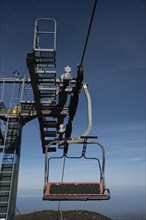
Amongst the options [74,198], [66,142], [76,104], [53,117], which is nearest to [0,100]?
[53,117]

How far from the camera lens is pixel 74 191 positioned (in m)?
7.31

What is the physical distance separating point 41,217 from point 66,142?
→ 4002 inches

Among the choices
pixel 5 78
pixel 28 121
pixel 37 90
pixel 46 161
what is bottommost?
pixel 46 161

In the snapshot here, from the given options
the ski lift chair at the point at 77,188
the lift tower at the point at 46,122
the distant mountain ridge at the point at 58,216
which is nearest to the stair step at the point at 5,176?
the lift tower at the point at 46,122

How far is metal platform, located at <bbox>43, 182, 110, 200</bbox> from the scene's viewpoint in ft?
22.8

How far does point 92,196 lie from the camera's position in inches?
277

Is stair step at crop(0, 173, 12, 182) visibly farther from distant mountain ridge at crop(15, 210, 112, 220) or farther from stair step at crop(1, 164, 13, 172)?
distant mountain ridge at crop(15, 210, 112, 220)

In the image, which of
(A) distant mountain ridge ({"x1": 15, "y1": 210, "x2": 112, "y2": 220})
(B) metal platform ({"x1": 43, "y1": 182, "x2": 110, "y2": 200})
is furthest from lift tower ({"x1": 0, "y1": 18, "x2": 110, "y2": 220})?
(A) distant mountain ridge ({"x1": 15, "y1": 210, "x2": 112, "y2": 220})

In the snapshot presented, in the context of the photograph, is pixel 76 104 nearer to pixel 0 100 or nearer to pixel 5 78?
pixel 0 100

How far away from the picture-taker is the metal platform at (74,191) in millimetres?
6938

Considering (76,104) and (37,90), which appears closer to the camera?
(76,104)

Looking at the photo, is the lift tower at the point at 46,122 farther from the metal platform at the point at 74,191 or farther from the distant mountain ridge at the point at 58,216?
the distant mountain ridge at the point at 58,216

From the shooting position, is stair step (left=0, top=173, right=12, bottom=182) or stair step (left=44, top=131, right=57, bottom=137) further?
stair step (left=44, top=131, right=57, bottom=137)

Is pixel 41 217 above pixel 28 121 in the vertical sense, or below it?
below
